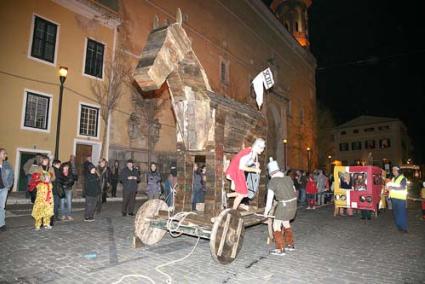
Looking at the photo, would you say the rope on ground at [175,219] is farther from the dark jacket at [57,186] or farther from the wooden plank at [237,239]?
the dark jacket at [57,186]

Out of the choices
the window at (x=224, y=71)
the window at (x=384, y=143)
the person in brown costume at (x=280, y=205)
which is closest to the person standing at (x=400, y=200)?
the person in brown costume at (x=280, y=205)

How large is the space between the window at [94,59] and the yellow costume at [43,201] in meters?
12.3

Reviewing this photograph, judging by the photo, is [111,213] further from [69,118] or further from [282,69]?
[282,69]

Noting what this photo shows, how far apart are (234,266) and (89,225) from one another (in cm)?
519

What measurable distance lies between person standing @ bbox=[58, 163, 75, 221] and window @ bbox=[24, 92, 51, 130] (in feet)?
28.6

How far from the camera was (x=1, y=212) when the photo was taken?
7.57 metres

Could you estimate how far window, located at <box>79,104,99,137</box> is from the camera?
61.4ft

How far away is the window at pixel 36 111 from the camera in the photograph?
16344mm

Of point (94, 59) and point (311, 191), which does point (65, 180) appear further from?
point (94, 59)

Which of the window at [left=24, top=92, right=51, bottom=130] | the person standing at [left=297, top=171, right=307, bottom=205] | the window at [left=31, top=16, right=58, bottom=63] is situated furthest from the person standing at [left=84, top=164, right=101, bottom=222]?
the person standing at [left=297, top=171, right=307, bottom=205]

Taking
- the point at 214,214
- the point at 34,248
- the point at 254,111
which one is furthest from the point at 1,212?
the point at 254,111

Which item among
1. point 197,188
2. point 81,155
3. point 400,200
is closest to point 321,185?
point 400,200

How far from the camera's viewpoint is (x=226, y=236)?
527 cm

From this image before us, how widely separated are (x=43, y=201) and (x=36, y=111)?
10516 mm
